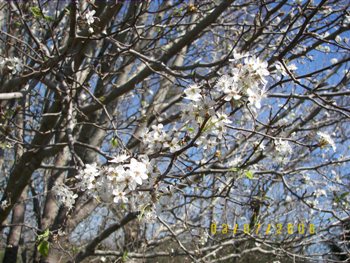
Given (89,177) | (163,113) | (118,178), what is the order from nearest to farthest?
(118,178) < (89,177) < (163,113)

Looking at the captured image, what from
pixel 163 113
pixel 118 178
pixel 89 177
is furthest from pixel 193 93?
pixel 163 113

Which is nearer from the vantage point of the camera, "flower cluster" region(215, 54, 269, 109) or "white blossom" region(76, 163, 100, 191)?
"flower cluster" region(215, 54, 269, 109)

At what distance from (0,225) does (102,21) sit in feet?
8.95

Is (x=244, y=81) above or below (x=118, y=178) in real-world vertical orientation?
above

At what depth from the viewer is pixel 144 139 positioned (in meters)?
1.86

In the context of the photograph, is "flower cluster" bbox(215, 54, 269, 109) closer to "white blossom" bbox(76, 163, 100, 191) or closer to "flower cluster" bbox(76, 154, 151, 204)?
"flower cluster" bbox(76, 154, 151, 204)

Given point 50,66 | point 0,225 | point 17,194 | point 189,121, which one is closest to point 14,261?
point 0,225

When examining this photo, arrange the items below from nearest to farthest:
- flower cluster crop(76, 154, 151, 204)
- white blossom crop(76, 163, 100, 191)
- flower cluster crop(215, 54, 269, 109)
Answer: flower cluster crop(215, 54, 269, 109)
flower cluster crop(76, 154, 151, 204)
white blossom crop(76, 163, 100, 191)

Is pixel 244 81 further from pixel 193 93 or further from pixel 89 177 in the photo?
pixel 89 177

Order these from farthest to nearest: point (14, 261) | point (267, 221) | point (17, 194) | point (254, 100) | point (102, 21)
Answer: point (267, 221) → point (14, 261) → point (17, 194) → point (102, 21) → point (254, 100)

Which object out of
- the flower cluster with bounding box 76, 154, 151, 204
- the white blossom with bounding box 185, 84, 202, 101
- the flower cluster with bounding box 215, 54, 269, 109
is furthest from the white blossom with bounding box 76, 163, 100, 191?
the flower cluster with bounding box 215, 54, 269, 109

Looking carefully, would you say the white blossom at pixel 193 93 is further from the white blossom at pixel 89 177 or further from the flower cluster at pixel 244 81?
the white blossom at pixel 89 177

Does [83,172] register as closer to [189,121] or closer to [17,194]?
[189,121]

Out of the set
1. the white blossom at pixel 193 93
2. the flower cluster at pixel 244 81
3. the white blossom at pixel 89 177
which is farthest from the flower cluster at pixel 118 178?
the flower cluster at pixel 244 81
